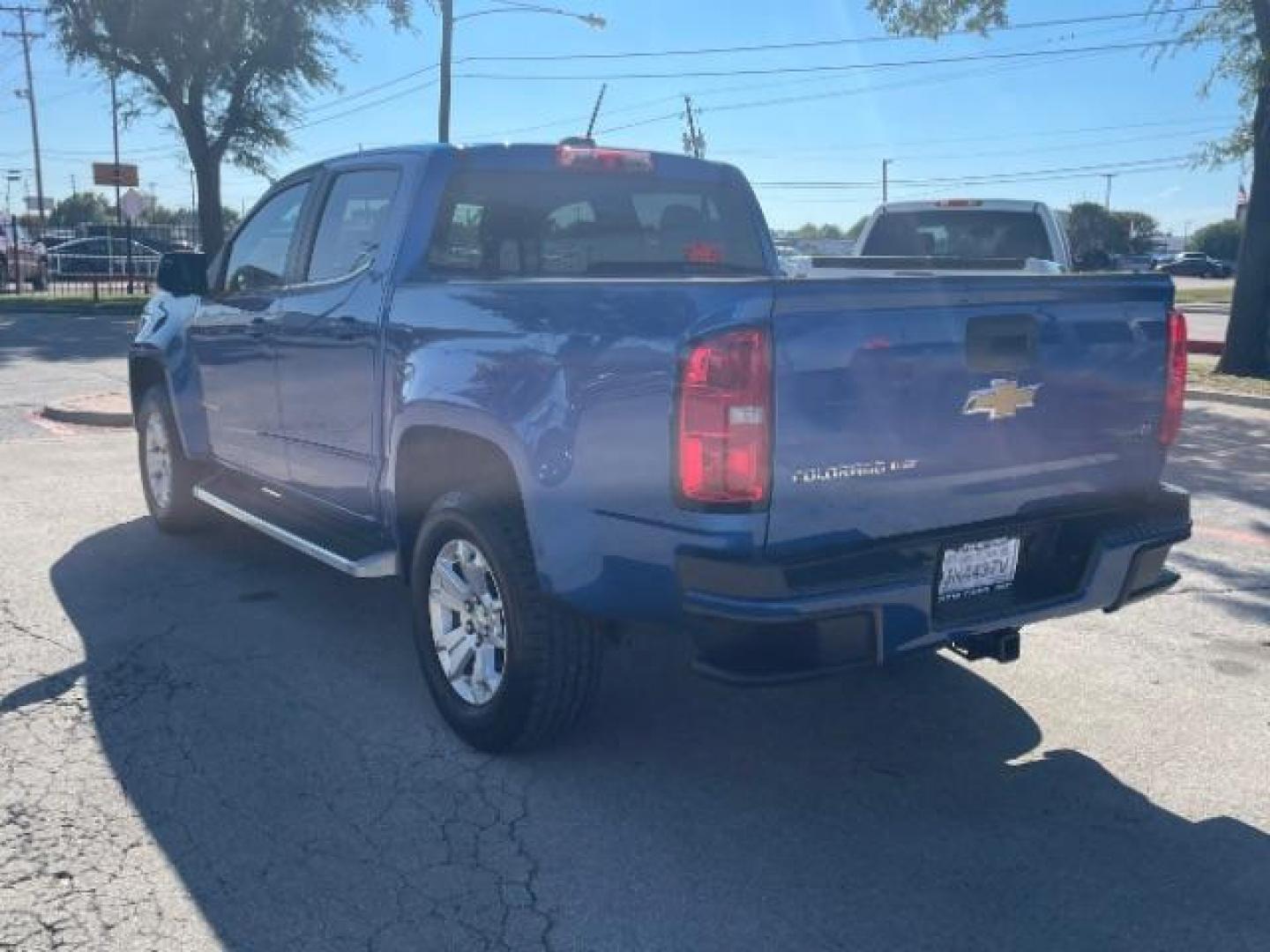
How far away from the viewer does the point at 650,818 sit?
12.0 ft

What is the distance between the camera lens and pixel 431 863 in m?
3.36

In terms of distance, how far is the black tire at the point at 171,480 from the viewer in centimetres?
671

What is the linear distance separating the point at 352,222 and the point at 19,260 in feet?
119

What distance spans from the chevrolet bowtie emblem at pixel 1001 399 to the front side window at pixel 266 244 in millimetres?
3356

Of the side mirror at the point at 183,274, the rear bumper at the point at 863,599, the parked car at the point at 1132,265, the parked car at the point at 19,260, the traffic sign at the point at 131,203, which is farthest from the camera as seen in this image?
the parked car at the point at 19,260

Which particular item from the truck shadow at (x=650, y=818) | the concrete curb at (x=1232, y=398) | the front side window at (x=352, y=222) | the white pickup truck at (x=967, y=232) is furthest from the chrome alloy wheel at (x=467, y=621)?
the concrete curb at (x=1232, y=398)

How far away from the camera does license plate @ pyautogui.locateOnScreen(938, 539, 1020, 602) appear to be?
356 cm

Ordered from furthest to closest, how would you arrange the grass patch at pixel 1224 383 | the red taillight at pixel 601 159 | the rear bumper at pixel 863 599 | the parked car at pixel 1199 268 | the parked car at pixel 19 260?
the parked car at pixel 1199 268, the parked car at pixel 19 260, the grass patch at pixel 1224 383, the red taillight at pixel 601 159, the rear bumper at pixel 863 599

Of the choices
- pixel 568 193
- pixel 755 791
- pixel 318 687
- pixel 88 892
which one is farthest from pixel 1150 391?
pixel 88 892

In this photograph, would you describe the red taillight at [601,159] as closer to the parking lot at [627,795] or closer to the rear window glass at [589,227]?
the rear window glass at [589,227]

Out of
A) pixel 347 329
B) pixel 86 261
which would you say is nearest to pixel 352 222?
pixel 347 329

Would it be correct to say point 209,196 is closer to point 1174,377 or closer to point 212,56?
point 212,56

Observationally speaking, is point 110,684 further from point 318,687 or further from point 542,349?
point 542,349

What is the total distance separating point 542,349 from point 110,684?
2.34m
